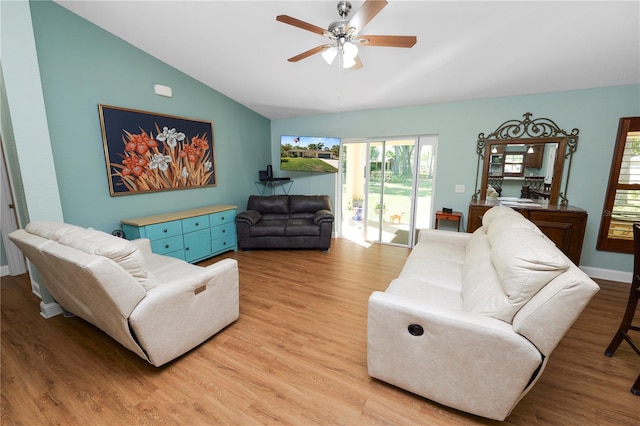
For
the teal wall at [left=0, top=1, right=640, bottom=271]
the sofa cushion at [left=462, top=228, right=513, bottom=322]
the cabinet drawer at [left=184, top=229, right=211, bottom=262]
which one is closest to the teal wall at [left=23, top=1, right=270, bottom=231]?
the teal wall at [left=0, top=1, right=640, bottom=271]

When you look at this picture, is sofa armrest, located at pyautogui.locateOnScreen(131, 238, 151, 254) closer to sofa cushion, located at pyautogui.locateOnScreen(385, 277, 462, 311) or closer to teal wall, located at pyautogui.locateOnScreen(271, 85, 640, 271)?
sofa cushion, located at pyautogui.locateOnScreen(385, 277, 462, 311)

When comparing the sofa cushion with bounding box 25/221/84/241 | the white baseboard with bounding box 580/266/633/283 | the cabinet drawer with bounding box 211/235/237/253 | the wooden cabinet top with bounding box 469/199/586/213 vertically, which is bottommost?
the white baseboard with bounding box 580/266/633/283

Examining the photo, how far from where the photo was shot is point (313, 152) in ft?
15.4

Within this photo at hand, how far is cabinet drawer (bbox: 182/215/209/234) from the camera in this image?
11.0 ft

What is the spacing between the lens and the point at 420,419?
1415mm

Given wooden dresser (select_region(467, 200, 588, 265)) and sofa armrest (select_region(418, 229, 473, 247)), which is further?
wooden dresser (select_region(467, 200, 588, 265))

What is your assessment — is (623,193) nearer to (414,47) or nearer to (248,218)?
(414,47)

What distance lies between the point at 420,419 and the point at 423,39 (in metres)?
3.03

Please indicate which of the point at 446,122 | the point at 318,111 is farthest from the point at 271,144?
the point at 446,122

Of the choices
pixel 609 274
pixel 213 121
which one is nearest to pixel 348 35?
pixel 213 121

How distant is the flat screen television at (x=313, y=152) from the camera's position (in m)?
4.67

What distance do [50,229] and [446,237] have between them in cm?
354

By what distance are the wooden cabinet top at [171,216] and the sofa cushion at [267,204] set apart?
70 cm

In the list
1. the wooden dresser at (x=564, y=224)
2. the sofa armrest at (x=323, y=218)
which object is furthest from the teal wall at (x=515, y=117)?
the sofa armrest at (x=323, y=218)
